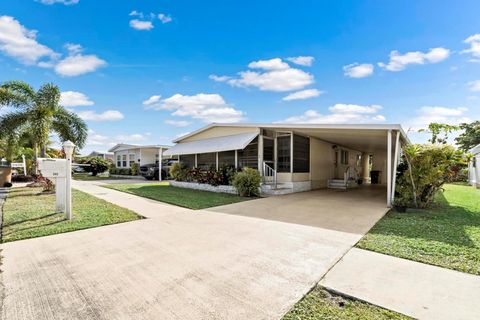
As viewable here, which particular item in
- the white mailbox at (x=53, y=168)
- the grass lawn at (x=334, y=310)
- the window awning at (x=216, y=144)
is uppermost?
the window awning at (x=216, y=144)

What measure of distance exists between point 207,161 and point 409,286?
46.1 feet

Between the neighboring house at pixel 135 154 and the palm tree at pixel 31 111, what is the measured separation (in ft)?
34.9

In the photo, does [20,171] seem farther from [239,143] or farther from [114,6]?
[239,143]

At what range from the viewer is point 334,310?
284 centimetres

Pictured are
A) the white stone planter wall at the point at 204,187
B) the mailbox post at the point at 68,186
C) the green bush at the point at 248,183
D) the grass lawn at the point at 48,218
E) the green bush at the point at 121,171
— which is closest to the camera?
the grass lawn at the point at 48,218

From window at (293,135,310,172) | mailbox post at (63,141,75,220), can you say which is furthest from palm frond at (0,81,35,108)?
window at (293,135,310,172)

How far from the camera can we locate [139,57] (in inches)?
549

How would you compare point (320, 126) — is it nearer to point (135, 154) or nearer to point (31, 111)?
point (31, 111)

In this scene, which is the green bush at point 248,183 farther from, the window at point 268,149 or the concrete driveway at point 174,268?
the concrete driveway at point 174,268

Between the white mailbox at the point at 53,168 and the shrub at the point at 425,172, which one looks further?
the shrub at the point at 425,172

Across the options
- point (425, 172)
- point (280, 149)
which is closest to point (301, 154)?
point (280, 149)

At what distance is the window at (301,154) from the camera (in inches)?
542

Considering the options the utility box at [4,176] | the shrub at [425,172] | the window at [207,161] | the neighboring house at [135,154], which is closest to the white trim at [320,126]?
the shrub at [425,172]

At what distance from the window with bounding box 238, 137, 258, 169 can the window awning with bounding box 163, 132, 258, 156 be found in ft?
2.50
